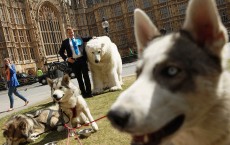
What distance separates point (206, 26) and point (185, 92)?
1.35ft

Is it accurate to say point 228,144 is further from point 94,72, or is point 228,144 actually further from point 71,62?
point 94,72

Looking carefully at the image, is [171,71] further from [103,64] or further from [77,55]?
[103,64]

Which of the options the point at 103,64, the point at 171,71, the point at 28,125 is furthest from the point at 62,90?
the point at 103,64

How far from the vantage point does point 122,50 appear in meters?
58.6

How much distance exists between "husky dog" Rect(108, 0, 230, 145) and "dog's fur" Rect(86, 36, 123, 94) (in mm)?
7102

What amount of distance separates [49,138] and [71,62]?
380cm

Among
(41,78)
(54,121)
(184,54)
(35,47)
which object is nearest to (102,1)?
(35,47)

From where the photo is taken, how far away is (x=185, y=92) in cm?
158

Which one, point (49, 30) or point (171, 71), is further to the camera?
point (49, 30)

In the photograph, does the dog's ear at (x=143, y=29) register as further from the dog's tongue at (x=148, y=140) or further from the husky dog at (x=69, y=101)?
the husky dog at (x=69, y=101)

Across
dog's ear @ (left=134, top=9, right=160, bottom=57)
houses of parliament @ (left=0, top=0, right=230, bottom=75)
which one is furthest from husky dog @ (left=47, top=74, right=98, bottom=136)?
houses of parliament @ (left=0, top=0, right=230, bottom=75)

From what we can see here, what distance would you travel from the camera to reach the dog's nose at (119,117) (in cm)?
145

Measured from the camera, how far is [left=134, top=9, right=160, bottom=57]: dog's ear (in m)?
2.07

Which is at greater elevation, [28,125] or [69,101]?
[69,101]
